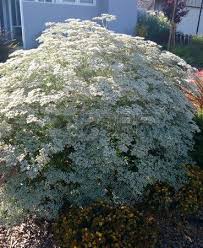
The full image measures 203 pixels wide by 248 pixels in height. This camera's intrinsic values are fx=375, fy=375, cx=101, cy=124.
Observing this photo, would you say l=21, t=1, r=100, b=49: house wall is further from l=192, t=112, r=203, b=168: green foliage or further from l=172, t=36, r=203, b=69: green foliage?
l=192, t=112, r=203, b=168: green foliage

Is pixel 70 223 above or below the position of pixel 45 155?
below

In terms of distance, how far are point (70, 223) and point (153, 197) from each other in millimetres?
856

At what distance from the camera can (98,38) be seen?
3.87 meters

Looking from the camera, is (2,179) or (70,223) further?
(2,179)

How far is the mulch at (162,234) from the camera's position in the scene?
334 cm

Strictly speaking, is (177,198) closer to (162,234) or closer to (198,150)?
(162,234)

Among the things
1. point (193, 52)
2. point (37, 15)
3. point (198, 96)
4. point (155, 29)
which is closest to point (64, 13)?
point (37, 15)

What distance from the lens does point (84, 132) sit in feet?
10.6

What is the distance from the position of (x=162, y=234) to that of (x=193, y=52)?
11859 millimetres

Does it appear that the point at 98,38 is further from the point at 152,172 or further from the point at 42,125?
the point at 152,172

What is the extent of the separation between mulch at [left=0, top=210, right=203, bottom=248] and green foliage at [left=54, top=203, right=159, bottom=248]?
11.8 inches

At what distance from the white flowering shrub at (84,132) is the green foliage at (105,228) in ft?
0.52

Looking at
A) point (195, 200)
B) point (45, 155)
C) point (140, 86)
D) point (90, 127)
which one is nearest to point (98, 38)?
point (140, 86)

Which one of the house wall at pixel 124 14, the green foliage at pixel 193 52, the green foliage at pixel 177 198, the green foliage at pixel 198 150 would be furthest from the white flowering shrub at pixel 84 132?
the house wall at pixel 124 14
